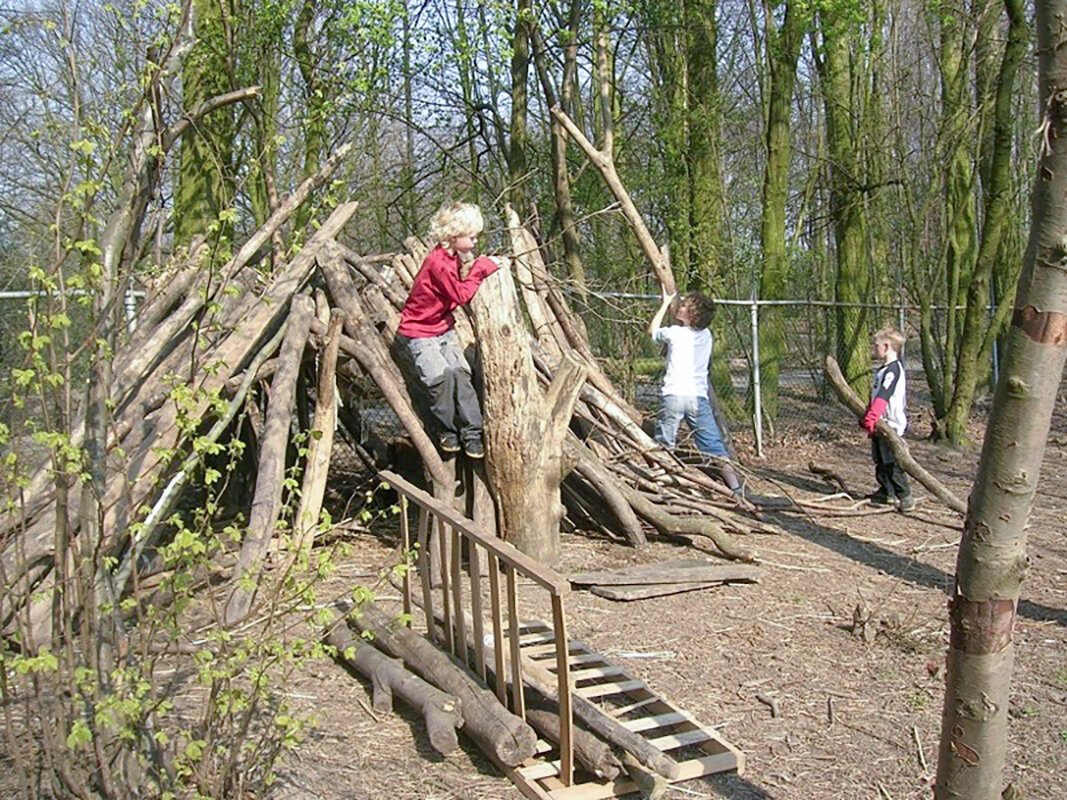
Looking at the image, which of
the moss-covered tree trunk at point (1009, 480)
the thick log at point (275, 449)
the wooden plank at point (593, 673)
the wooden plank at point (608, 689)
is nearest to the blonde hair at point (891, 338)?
the thick log at point (275, 449)

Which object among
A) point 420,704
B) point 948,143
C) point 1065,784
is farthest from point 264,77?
point 1065,784

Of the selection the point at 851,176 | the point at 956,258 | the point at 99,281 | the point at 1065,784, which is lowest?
the point at 1065,784

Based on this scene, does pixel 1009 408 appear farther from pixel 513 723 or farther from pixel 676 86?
pixel 676 86

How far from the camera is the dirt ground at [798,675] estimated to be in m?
4.00

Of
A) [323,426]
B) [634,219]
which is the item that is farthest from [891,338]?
[323,426]

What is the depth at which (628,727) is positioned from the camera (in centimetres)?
421

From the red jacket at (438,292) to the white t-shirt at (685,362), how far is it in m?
2.22

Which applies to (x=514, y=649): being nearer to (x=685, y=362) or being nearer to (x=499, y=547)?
(x=499, y=547)

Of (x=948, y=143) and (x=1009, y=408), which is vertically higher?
(x=948, y=143)

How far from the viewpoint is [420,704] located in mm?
4395

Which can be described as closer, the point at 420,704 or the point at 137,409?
the point at 420,704

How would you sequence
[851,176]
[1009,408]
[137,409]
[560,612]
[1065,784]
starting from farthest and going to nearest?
[851,176], [137,409], [1065,784], [560,612], [1009,408]

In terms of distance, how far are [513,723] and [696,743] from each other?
0.77 meters

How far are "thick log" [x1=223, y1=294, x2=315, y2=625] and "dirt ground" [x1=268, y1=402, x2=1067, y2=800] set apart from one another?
73 centimetres
